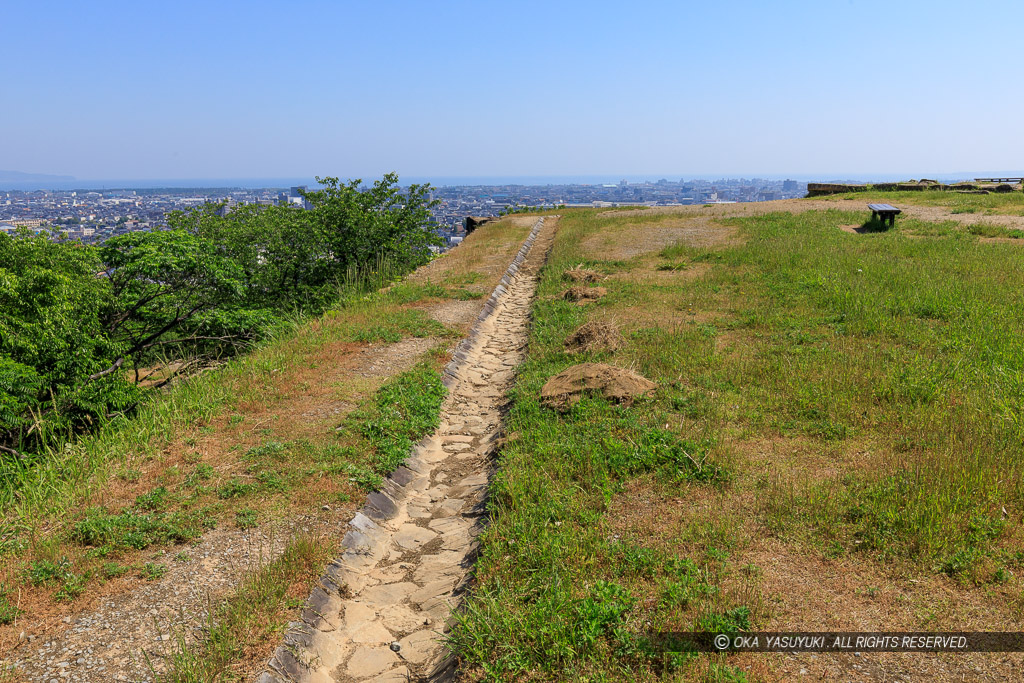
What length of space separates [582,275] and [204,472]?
395 inches

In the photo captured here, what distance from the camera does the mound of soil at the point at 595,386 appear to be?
22.3 feet

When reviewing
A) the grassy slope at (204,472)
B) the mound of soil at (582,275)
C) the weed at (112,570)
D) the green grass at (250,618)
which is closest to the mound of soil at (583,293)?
the mound of soil at (582,275)

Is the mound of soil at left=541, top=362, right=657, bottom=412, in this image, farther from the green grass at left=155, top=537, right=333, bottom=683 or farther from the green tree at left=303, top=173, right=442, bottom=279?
Result: the green tree at left=303, top=173, right=442, bottom=279

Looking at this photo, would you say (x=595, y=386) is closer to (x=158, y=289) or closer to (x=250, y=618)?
(x=250, y=618)

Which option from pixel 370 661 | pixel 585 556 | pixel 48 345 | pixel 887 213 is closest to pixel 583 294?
pixel 585 556

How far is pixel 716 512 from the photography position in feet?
15.2

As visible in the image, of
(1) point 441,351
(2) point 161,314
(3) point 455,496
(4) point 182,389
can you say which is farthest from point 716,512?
(2) point 161,314

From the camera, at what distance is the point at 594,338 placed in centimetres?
883

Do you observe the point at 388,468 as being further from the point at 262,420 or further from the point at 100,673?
the point at 100,673

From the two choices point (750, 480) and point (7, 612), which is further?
point (750, 480)

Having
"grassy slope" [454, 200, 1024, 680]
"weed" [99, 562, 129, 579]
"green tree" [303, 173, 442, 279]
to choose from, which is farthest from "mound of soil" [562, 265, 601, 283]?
"weed" [99, 562, 129, 579]

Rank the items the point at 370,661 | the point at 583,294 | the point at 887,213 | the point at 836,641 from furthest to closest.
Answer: the point at 887,213 → the point at 583,294 → the point at 370,661 → the point at 836,641

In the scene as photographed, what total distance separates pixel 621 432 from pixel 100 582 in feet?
14.5

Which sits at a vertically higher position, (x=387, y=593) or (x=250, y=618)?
(x=250, y=618)
